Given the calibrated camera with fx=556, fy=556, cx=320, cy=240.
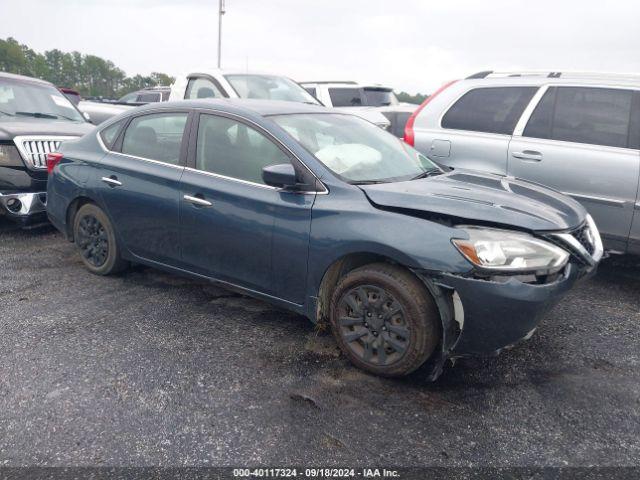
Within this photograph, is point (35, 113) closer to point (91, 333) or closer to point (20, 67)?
point (91, 333)

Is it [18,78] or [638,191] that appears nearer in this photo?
[638,191]

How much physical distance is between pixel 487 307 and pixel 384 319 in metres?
0.59

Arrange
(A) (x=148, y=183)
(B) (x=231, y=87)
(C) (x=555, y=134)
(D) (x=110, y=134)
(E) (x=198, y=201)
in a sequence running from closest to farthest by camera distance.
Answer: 1. (E) (x=198, y=201)
2. (A) (x=148, y=183)
3. (D) (x=110, y=134)
4. (C) (x=555, y=134)
5. (B) (x=231, y=87)

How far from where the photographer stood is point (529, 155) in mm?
5012

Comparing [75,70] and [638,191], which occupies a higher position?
[75,70]

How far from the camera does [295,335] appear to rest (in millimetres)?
3877

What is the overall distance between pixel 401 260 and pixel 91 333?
224cm

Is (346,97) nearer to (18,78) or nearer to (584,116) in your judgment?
(18,78)

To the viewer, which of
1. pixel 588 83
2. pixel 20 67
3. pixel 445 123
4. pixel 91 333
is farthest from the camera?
pixel 20 67

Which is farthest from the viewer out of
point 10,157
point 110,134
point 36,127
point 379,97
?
point 379,97

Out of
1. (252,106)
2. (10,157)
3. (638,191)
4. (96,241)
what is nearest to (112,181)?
(96,241)

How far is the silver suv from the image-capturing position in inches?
183

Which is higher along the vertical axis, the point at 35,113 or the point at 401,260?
the point at 35,113

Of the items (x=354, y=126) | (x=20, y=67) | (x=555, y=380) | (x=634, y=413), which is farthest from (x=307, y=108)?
(x=20, y=67)
